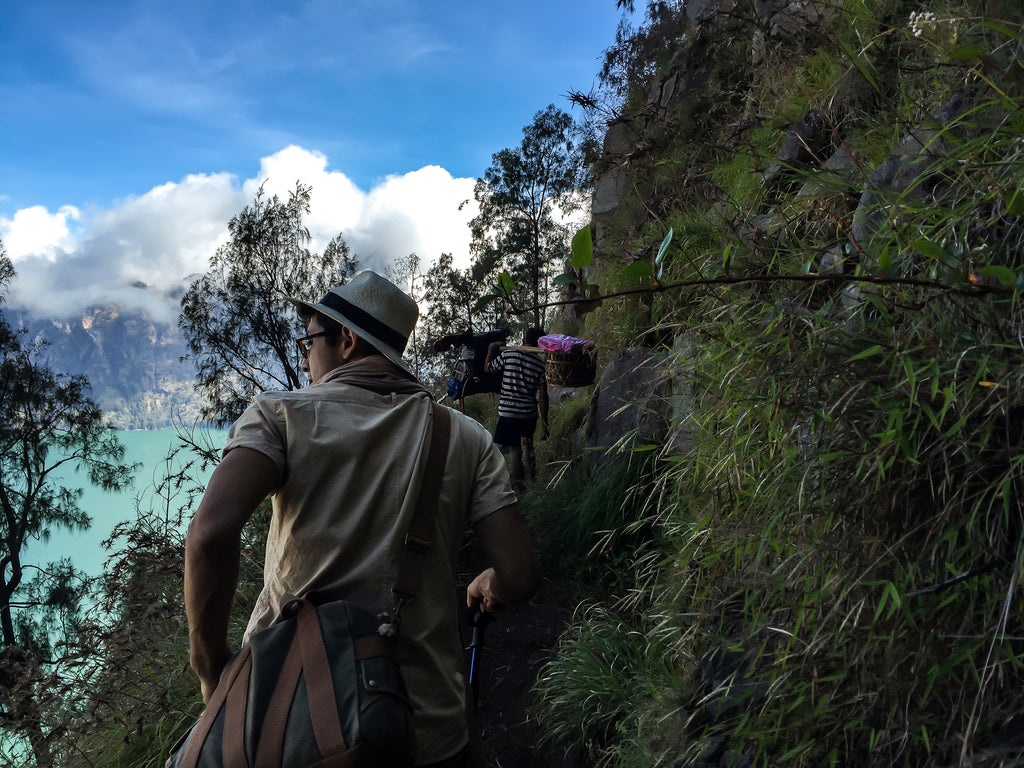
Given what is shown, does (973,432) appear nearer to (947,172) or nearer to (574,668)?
(947,172)

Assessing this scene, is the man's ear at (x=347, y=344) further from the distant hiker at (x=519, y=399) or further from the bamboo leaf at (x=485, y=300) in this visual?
the distant hiker at (x=519, y=399)

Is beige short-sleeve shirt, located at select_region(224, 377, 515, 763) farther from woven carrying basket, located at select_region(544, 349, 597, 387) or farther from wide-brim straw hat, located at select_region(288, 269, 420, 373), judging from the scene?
woven carrying basket, located at select_region(544, 349, 597, 387)

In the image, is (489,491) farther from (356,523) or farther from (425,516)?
(356,523)

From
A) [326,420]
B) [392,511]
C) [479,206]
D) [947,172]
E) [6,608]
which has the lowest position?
[6,608]

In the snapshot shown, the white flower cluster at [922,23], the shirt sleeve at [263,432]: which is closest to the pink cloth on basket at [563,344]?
the white flower cluster at [922,23]

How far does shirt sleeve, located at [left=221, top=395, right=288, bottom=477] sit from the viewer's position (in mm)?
1616

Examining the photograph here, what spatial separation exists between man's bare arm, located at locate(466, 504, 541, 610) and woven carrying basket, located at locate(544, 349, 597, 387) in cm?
464

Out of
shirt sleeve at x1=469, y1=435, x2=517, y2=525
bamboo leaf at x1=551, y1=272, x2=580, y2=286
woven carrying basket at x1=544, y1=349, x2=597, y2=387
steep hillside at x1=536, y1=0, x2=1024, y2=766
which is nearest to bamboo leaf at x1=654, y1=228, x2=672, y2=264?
steep hillside at x1=536, y1=0, x2=1024, y2=766

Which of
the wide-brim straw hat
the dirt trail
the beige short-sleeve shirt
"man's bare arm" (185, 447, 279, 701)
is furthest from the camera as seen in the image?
the dirt trail

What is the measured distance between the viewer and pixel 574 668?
402 cm

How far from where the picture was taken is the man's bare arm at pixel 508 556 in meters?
1.84

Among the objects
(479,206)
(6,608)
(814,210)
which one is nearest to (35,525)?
(6,608)

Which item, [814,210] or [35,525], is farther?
[35,525]

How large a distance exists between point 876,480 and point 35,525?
27.1m
